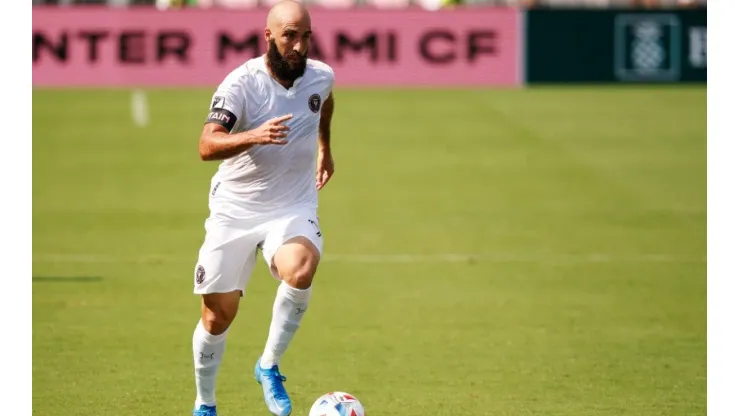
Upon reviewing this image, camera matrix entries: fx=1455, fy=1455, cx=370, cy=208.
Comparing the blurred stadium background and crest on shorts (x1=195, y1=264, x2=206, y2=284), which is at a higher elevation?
crest on shorts (x1=195, y1=264, x2=206, y2=284)

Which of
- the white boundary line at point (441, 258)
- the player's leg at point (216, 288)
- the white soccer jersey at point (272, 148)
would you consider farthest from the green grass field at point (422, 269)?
the white soccer jersey at point (272, 148)

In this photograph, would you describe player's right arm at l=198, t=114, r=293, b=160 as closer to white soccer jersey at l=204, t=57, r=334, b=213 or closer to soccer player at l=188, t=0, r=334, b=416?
soccer player at l=188, t=0, r=334, b=416

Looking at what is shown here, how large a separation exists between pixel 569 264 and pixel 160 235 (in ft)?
15.7

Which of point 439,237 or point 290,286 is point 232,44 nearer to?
point 439,237

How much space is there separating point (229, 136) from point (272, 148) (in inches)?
23.9

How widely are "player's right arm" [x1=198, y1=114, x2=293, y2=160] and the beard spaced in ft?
1.29

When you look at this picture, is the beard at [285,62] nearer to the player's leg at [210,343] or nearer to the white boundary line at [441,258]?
the player's leg at [210,343]

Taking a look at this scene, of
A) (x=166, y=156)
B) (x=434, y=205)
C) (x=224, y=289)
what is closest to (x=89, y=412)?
(x=224, y=289)

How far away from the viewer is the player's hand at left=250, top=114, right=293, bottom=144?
7.93m

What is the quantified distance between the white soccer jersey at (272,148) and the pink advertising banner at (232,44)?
897 inches

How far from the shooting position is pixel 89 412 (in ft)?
29.3

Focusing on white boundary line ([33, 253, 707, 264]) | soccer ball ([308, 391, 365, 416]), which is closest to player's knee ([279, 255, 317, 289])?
soccer ball ([308, 391, 365, 416])

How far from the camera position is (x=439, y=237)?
16703 mm

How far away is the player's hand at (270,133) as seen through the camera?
312 inches
